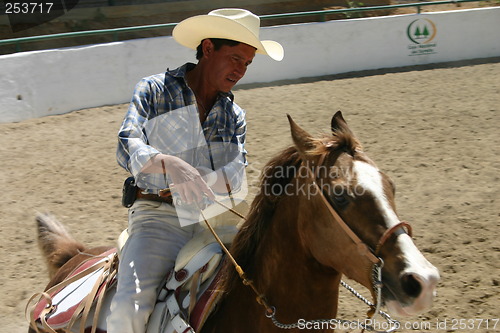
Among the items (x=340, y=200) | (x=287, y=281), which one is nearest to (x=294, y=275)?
(x=287, y=281)

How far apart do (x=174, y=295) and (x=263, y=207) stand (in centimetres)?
65

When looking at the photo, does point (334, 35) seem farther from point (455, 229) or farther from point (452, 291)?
point (452, 291)

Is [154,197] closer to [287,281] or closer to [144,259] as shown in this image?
[144,259]

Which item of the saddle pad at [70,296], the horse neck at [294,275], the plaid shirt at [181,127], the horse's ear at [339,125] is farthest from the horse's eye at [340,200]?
the saddle pad at [70,296]

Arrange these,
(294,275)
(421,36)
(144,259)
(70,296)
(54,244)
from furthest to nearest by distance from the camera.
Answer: (421,36) < (54,244) < (70,296) < (144,259) < (294,275)

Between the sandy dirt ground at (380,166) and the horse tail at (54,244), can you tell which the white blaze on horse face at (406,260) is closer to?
the sandy dirt ground at (380,166)

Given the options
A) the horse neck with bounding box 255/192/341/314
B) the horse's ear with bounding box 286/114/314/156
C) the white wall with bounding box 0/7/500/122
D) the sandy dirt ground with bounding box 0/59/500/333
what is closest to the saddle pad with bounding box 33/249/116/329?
the horse neck with bounding box 255/192/341/314

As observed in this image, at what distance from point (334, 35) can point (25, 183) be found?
7311mm

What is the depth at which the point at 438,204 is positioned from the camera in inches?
253

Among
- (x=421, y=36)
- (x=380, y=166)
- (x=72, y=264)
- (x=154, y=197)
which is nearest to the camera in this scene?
(x=154, y=197)

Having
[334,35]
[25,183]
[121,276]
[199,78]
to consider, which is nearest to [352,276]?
[121,276]

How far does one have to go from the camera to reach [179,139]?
122 inches

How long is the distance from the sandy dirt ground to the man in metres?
2.22

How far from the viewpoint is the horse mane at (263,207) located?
8.58ft
